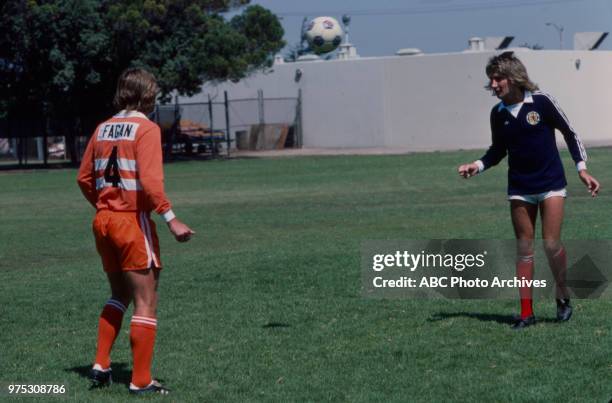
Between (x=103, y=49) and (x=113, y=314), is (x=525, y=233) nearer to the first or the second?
(x=113, y=314)

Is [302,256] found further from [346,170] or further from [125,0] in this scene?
[125,0]

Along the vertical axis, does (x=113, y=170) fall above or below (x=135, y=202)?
above

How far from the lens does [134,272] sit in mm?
6496

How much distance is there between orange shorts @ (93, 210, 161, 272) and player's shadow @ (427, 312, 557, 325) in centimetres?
289

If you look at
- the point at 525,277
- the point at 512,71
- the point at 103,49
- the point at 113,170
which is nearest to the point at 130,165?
the point at 113,170

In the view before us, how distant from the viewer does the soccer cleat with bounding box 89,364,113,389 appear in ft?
22.1

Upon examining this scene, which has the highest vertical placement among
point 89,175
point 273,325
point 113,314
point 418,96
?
point 89,175

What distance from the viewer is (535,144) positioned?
8.23 m

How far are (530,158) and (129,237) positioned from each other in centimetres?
327

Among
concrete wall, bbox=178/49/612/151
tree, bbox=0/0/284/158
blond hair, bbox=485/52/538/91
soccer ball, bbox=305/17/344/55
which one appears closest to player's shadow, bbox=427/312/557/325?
blond hair, bbox=485/52/538/91

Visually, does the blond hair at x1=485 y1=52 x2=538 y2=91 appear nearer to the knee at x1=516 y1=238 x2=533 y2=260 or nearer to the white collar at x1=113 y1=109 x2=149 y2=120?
the knee at x1=516 y1=238 x2=533 y2=260

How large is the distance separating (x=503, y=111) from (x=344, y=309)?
2181 millimetres

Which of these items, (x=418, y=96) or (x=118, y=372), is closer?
(x=118, y=372)

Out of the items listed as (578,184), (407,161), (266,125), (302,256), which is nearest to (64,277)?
(302,256)
